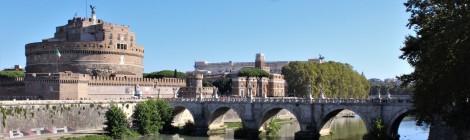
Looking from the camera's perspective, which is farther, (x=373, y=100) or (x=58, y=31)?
(x=58, y=31)

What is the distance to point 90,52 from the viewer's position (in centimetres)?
6456

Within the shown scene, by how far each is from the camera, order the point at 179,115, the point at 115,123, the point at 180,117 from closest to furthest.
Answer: the point at 115,123
the point at 179,115
the point at 180,117

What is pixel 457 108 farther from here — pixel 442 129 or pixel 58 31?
pixel 58 31

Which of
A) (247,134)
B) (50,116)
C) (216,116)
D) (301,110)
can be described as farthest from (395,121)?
(50,116)

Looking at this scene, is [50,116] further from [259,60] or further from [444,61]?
[259,60]

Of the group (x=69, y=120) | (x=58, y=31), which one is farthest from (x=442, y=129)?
(x=58, y=31)

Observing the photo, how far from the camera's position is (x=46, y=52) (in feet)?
213

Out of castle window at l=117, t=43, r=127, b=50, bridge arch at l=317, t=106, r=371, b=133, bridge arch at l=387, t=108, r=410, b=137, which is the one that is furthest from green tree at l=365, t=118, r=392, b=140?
castle window at l=117, t=43, r=127, b=50

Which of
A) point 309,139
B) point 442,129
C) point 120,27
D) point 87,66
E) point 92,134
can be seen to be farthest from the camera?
point 120,27

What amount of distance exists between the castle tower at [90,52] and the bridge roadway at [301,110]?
15605 mm

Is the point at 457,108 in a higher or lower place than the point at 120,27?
lower

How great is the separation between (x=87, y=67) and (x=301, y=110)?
103 ft

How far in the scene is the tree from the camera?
70.5 ft

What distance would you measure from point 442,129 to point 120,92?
3863 centimetres
